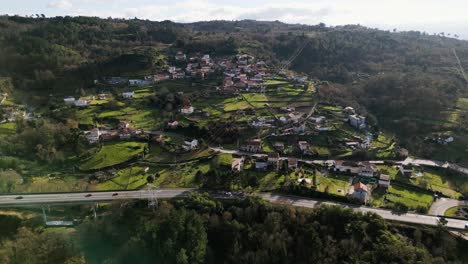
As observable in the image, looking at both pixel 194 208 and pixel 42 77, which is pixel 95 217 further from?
pixel 42 77

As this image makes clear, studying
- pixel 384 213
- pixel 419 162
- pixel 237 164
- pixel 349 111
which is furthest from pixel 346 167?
pixel 349 111

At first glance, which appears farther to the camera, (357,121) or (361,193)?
(357,121)

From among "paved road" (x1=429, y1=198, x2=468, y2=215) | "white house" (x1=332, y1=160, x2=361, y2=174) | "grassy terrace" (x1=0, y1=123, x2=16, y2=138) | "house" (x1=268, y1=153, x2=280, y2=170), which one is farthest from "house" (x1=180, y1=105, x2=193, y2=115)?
"paved road" (x1=429, y1=198, x2=468, y2=215)

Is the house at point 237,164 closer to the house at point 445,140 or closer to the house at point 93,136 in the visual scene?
the house at point 93,136

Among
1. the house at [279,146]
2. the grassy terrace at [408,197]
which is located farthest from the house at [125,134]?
the grassy terrace at [408,197]

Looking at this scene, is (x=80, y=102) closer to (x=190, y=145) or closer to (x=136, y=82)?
(x=136, y=82)
